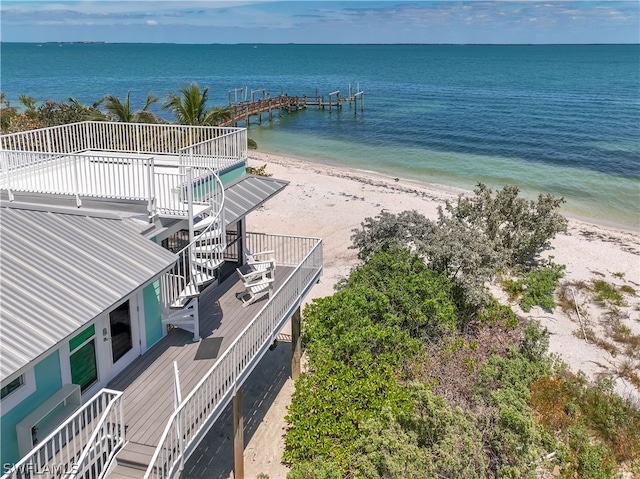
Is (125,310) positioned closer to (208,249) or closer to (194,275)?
(194,275)

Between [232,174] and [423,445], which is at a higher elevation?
[232,174]

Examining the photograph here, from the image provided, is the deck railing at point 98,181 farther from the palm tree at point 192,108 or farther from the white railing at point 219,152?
the palm tree at point 192,108

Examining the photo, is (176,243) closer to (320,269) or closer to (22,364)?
(320,269)

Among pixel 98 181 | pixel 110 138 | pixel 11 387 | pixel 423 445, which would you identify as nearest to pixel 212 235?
pixel 98 181

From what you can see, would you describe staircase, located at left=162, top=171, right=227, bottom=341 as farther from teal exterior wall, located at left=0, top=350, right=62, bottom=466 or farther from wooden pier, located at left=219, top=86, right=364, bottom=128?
wooden pier, located at left=219, top=86, right=364, bottom=128

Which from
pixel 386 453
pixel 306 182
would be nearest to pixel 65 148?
pixel 386 453

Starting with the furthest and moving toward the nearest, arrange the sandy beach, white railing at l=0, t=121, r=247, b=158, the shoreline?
the shoreline, white railing at l=0, t=121, r=247, b=158, the sandy beach

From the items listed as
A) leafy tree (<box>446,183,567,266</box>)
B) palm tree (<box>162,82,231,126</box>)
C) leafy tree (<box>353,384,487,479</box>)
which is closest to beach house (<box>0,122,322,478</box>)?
leafy tree (<box>353,384,487,479</box>)
